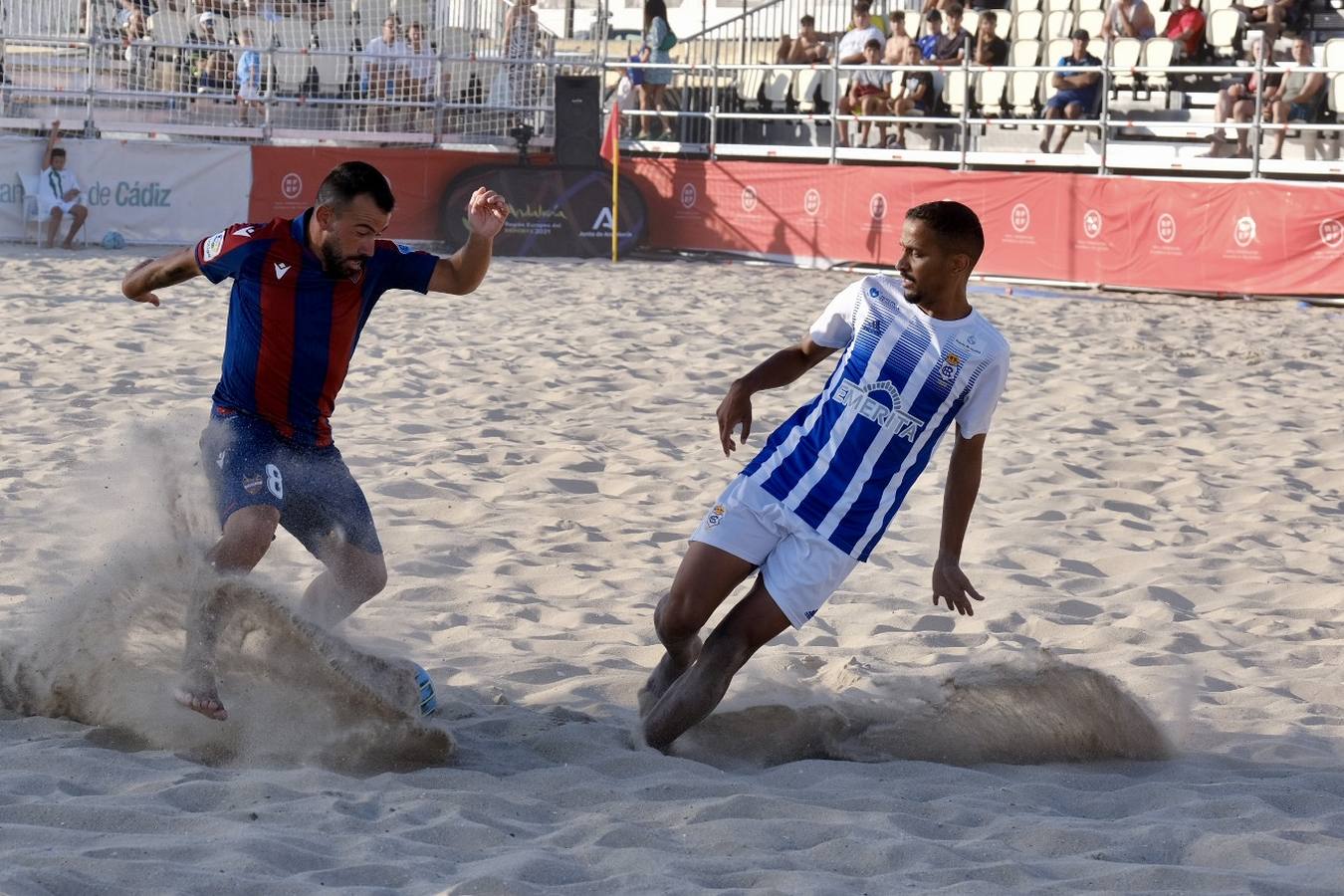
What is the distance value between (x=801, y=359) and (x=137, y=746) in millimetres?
2041

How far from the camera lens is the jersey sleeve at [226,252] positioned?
14.1 ft

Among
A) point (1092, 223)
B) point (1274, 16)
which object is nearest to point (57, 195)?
point (1092, 223)

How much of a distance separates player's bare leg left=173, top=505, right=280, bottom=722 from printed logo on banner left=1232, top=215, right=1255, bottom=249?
12.2 metres

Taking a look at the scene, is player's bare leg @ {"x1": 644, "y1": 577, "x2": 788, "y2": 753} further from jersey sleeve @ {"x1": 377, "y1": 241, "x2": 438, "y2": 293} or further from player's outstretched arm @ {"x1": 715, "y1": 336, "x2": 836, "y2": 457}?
jersey sleeve @ {"x1": 377, "y1": 241, "x2": 438, "y2": 293}

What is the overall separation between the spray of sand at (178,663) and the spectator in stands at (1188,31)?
47.6ft

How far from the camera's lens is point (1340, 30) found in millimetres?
17312

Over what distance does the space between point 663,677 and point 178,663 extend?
1.34m

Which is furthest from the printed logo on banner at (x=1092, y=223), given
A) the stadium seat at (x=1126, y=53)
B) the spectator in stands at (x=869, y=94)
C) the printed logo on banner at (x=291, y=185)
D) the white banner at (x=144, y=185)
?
the white banner at (x=144, y=185)

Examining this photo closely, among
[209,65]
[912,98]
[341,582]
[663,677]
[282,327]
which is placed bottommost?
[663,677]

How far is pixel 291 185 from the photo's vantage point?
17750 millimetres

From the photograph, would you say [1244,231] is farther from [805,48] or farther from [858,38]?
[805,48]

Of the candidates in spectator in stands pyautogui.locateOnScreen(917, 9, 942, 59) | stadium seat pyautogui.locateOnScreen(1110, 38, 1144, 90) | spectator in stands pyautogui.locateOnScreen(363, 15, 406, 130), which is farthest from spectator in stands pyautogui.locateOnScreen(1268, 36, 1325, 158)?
spectator in stands pyautogui.locateOnScreen(363, 15, 406, 130)

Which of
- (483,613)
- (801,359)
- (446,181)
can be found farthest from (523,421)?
(446,181)

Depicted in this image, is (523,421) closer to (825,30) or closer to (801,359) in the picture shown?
(801,359)
